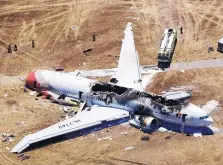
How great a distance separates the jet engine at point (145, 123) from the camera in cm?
5573

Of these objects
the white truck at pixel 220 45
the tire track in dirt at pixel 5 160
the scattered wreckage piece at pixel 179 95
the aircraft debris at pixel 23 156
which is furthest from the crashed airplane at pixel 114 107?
the white truck at pixel 220 45

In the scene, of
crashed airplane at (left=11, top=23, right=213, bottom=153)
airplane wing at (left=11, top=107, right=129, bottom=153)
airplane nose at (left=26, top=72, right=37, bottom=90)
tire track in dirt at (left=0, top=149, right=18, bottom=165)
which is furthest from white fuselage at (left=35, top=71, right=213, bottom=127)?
tire track in dirt at (left=0, top=149, right=18, bottom=165)

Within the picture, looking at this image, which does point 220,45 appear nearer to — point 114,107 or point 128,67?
point 128,67

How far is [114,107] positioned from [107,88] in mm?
2124

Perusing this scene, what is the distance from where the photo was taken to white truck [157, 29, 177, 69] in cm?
6825

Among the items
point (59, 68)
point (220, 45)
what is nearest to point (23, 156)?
point (59, 68)

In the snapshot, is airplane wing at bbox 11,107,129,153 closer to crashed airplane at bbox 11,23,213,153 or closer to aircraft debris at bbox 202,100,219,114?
crashed airplane at bbox 11,23,213,153

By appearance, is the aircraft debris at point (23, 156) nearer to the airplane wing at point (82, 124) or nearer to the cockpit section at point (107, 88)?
the airplane wing at point (82, 124)

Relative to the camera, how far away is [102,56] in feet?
234

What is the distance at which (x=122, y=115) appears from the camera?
5788 centimetres

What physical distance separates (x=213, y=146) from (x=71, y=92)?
54.2 feet

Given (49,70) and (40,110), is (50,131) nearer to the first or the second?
(40,110)

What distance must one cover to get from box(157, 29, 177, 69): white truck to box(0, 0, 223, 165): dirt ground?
123 centimetres

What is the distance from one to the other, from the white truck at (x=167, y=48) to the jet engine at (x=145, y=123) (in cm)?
1276
